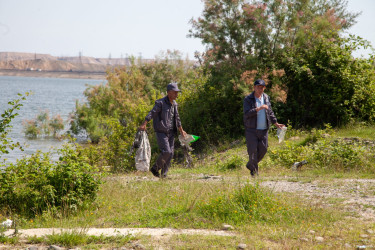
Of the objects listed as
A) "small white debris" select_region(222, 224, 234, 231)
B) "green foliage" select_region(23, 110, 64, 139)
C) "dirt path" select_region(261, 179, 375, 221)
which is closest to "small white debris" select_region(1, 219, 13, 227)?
"small white debris" select_region(222, 224, 234, 231)

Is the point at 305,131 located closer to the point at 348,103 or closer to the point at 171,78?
the point at 348,103

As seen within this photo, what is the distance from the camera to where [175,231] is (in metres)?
5.70

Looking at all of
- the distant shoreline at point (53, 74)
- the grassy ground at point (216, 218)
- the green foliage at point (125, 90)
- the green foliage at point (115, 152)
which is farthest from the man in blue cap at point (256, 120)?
the distant shoreline at point (53, 74)

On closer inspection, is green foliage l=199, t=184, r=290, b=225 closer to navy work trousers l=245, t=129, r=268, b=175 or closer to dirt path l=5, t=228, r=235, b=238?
dirt path l=5, t=228, r=235, b=238

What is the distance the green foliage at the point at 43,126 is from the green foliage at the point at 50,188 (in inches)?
983

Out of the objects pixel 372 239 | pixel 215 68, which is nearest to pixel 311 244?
pixel 372 239

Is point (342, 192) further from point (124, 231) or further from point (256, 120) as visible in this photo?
point (124, 231)

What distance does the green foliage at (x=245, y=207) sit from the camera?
607 cm

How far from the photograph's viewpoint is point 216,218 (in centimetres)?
607

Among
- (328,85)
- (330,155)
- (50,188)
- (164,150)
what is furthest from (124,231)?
(328,85)

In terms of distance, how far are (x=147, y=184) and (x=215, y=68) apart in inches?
394

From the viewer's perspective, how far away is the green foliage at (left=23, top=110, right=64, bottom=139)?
101ft

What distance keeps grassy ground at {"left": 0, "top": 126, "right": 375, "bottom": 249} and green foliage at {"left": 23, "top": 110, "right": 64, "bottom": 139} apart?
2459cm

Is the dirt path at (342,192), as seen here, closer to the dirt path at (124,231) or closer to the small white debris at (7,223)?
the dirt path at (124,231)
